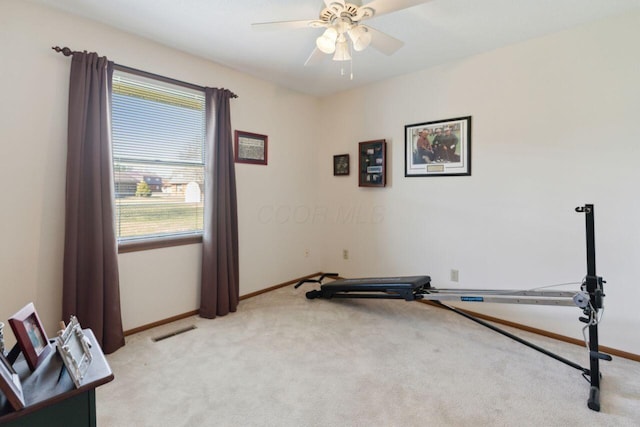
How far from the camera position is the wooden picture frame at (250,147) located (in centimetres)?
346

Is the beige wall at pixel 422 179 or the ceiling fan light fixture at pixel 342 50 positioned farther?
the beige wall at pixel 422 179

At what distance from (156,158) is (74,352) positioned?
2096mm

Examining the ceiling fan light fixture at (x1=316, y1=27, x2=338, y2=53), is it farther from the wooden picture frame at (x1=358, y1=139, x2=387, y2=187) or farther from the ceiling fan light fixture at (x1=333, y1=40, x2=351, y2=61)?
the wooden picture frame at (x1=358, y1=139, x2=387, y2=187)

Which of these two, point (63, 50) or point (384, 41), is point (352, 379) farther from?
point (63, 50)

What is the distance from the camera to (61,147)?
234 centimetres

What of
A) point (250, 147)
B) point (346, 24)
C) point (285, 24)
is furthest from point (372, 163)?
point (285, 24)

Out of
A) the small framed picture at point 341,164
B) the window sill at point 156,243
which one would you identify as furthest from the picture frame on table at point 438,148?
the window sill at point 156,243

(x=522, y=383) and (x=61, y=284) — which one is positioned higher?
(x=61, y=284)

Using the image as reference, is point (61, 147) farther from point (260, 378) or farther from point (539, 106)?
point (539, 106)

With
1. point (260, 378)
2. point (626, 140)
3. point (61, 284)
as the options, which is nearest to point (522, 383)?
point (260, 378)

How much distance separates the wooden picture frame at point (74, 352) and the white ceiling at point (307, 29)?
2.13m

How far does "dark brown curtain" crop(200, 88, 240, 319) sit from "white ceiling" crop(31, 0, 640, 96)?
0.57 metres

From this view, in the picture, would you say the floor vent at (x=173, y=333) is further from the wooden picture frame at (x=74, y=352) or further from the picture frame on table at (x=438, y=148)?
the picture frame on table at (x=438, y=148)

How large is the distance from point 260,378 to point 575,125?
303 centimetres
